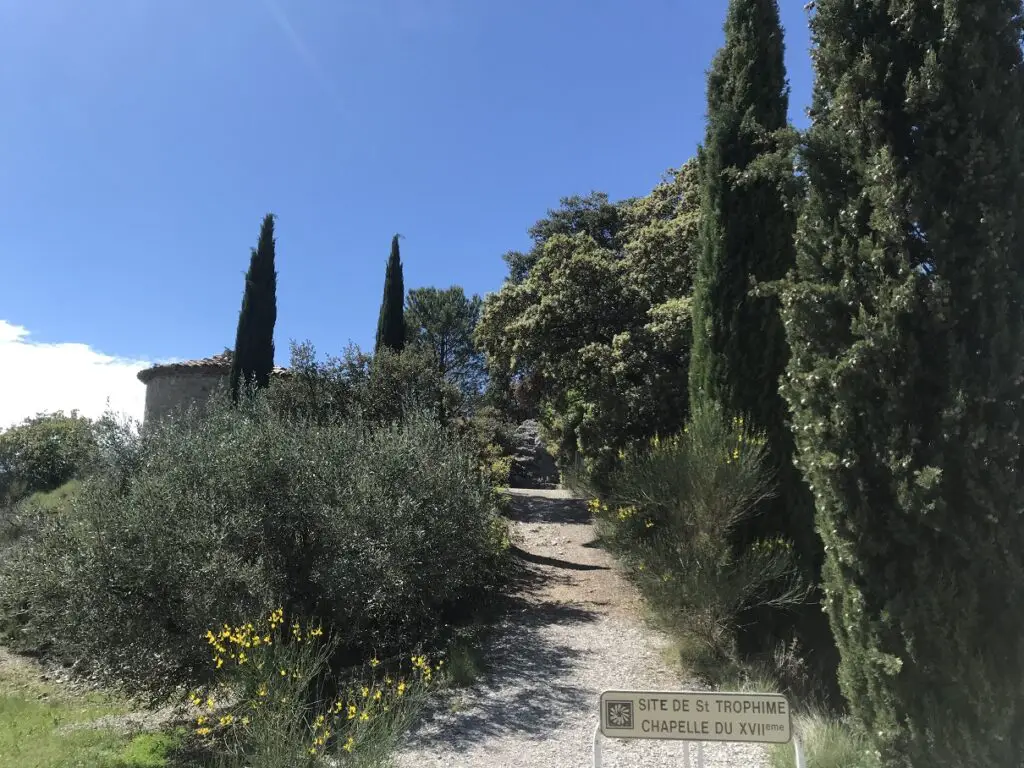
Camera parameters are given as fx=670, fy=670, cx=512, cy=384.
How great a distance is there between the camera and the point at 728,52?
8.62 metres

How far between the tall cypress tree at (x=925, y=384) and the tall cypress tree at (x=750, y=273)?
2.81 m

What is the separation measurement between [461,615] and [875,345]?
7064 millimetres

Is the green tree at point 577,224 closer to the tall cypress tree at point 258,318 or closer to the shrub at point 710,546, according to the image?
the tall cypress tree at point 258,318

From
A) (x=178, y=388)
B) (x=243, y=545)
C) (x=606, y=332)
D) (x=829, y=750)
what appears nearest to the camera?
(x=829, y=750)

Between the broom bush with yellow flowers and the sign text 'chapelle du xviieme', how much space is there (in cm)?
210

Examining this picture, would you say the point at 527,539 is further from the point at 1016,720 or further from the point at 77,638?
the point at 1016,720

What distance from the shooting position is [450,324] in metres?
35.3

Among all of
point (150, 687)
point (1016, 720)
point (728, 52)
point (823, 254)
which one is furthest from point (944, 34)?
point (150, 687)

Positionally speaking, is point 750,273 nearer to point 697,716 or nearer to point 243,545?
point 697,716

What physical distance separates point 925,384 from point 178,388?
2056 cm

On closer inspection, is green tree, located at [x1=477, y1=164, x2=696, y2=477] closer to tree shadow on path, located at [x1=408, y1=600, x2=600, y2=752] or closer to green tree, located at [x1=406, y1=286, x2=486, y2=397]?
tree shadow on path, located at [x1=408, y1=600, x2=600, y2=752]

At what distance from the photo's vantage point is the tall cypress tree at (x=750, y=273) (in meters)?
7.23

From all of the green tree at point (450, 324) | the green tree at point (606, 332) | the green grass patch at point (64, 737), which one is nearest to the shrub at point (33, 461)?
the green grass patch at point (64, 737)

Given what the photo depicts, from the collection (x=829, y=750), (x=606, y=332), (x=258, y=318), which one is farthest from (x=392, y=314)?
(x=829, y=750)
